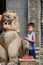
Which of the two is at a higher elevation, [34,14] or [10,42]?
[34,14]

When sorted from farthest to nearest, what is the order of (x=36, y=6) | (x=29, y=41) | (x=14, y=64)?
(x=36, y=6) → (x=29, y=41) → (x=14, y=64)

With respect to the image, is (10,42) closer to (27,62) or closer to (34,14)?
(27,62)

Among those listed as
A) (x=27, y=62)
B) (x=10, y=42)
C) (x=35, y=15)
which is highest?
(x=35, y=15)

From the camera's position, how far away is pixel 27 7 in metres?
13.5

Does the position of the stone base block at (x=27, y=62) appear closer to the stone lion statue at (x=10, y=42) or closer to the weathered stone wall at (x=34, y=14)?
the stone lion statue at (x=10, y=42)

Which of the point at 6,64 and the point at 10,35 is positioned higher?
the point at 10,35

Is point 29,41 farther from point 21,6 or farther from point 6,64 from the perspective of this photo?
point 21,6

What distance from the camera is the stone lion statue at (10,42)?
8.70 metres

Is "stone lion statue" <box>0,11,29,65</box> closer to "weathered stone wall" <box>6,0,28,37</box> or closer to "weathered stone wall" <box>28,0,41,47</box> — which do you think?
"weathered stone wall" <box>28,0,41,47</box>

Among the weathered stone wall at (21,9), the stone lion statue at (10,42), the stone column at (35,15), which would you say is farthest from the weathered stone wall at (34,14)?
the stone lion statue at (10,42)

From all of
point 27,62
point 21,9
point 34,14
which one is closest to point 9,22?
point 27,62

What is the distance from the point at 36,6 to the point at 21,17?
0.65m

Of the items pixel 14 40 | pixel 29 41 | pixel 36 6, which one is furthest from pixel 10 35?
pixel 36 6

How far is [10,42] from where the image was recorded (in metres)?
8.75
